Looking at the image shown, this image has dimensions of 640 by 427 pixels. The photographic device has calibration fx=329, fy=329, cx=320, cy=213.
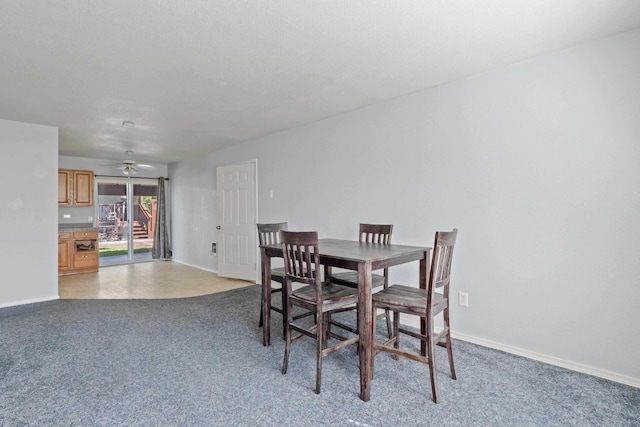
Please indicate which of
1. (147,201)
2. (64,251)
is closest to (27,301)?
(64,251)

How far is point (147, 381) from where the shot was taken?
2.27m

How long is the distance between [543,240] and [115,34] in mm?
3439

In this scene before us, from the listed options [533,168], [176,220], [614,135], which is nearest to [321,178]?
[533,168]

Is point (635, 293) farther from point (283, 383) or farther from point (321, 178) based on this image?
point (321, 178)

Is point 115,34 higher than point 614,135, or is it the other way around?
point 115,34

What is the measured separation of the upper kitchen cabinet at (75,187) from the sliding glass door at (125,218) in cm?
42

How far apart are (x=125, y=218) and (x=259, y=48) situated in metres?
6.77

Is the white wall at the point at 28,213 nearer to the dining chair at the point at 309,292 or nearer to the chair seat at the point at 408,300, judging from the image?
the dining chair at the point at 309,292

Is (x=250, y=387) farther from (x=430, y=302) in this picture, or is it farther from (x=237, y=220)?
(x=237, y=220)

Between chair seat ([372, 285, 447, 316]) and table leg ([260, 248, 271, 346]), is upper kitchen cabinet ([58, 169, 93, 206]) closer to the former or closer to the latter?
table leg ([260, 248, 271, 346])

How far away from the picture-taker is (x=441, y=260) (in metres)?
2.15

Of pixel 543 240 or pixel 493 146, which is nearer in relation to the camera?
pixel 543 240

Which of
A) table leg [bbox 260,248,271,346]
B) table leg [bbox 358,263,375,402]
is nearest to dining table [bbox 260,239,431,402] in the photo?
table leg [bbox 358,263,375,402]

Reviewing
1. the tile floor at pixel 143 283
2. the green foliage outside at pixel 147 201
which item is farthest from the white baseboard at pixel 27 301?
the green foliage outside at pixel 147 201
